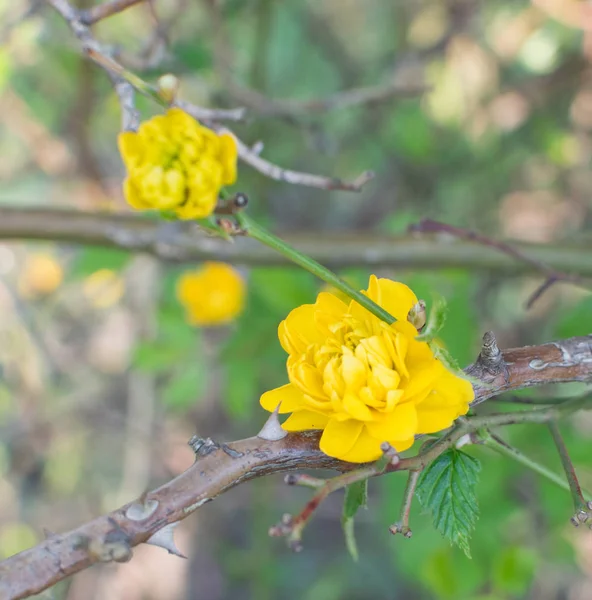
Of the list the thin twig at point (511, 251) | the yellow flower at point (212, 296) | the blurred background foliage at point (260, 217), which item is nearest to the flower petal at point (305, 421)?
the thin twig at point (511, 251)

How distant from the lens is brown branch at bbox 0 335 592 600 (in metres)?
0.42

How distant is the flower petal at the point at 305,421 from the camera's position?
1.59ft

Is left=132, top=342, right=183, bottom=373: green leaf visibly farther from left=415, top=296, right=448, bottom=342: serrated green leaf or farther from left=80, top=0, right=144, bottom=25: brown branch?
left=415, top=296, right=448, bottom=342: serrated green leaf

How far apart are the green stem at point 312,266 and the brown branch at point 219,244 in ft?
2.04

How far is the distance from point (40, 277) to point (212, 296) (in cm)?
73

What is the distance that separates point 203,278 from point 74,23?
897mm

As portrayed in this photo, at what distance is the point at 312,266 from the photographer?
1.53 ft

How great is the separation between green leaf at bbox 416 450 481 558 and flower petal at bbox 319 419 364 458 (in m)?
0.10

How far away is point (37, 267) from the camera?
1875mm

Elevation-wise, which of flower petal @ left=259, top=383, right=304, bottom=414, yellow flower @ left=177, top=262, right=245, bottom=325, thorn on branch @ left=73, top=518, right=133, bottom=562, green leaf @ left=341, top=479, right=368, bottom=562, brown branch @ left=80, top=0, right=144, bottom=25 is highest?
yellow flower @ left=177, top=262, right=245, bottom=325

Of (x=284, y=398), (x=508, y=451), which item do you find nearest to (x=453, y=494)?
(x=508, y=451)

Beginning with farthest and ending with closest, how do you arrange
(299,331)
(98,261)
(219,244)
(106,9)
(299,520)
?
(98,261), (219,244), (106,9), (299,331), (299,520)

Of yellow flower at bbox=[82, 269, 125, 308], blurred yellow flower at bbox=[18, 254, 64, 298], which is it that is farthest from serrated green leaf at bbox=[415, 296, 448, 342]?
blurred yellow flower at bbox=[18, 254, 64, 298]

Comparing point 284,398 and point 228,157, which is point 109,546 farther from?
point 228,157
